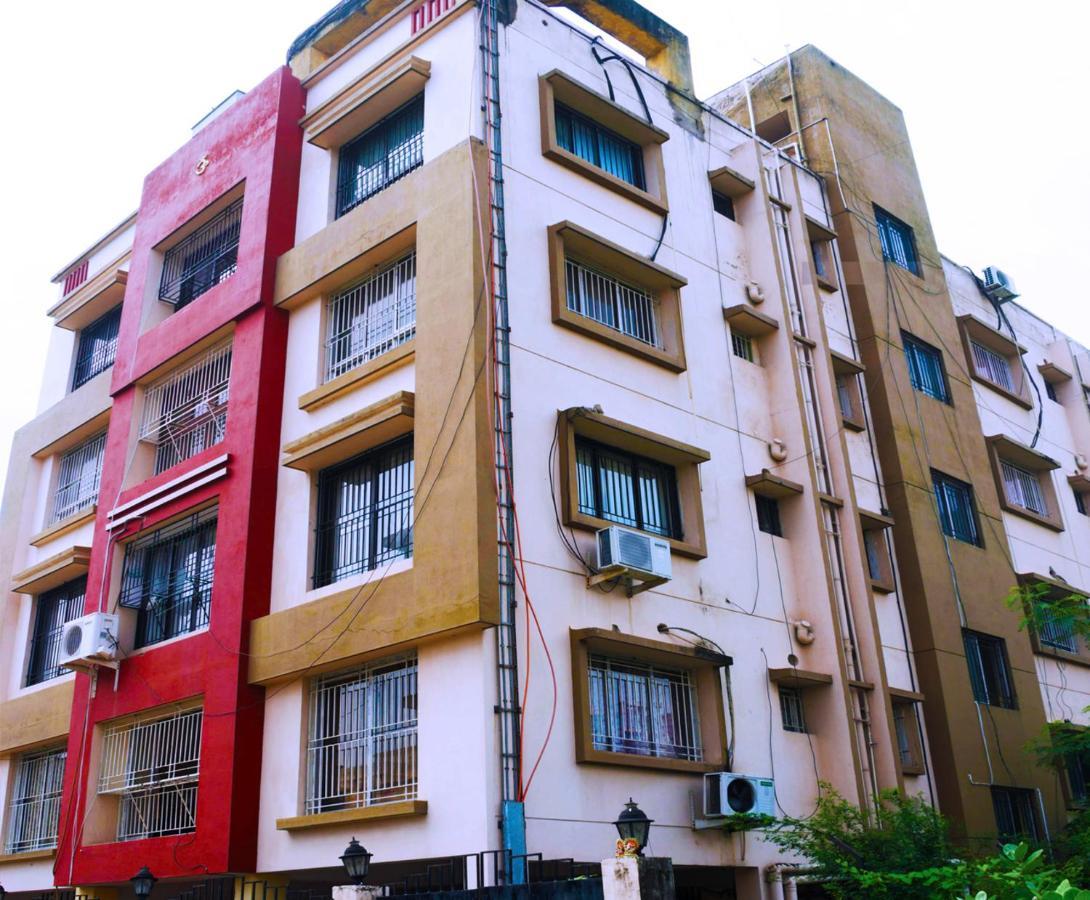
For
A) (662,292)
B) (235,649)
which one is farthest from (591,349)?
(235,649)

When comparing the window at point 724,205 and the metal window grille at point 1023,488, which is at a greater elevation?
the window at point 724,205

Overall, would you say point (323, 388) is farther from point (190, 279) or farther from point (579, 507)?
point (190, 279)

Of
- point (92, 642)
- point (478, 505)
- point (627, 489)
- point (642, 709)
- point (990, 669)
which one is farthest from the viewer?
point (990, 669)

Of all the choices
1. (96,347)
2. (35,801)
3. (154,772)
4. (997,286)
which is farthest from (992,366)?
(35,801)

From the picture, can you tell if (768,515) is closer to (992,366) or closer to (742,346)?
(742,346)

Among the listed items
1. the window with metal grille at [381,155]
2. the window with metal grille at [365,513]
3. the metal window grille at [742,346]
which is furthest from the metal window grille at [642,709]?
the window with metal grille at [381,155]

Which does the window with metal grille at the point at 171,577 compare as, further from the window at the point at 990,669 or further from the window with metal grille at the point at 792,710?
the window at the point at 990,669

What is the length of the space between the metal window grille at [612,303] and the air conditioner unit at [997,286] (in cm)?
1122

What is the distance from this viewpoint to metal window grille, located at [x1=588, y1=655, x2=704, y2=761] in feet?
42.2

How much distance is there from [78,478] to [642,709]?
11.5 meters

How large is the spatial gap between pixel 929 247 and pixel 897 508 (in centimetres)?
640

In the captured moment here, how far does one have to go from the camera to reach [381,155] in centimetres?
1603

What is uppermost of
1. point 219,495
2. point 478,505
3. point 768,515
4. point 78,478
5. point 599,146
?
point 599,146

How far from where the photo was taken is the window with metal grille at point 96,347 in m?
20.7
